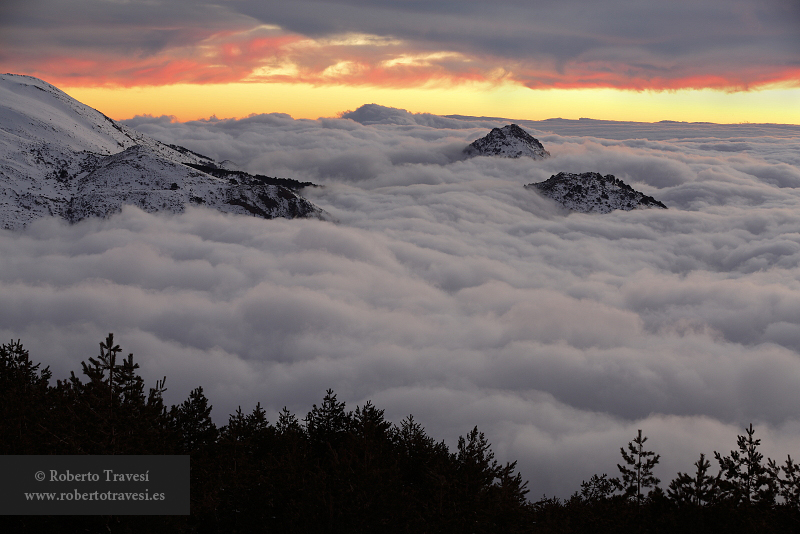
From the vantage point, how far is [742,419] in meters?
178

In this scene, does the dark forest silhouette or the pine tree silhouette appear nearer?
the dark forest silhouette

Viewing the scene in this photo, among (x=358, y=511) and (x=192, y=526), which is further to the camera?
(x=192, y=526)

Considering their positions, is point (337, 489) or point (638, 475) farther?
point (638, 475)

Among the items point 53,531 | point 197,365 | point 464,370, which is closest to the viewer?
point 53,531

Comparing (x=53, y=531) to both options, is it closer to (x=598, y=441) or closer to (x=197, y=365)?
(x=598, y=441)

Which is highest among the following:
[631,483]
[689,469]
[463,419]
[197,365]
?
[631,483]

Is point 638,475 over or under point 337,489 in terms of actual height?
under

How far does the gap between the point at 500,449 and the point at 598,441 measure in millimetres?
27545

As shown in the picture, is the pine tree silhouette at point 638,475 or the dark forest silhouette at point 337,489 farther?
the pine tree silhouette at point 638,475

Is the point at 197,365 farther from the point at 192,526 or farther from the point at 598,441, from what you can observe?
the point at 192,526

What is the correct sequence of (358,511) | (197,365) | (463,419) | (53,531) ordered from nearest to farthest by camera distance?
1. (53,531)
2. (358,511)
3. (463,419)
4. (197,365)

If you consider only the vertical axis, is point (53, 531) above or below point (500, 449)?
above

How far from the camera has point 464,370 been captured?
183500 mm

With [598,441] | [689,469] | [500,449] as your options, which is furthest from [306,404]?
[689,469]
